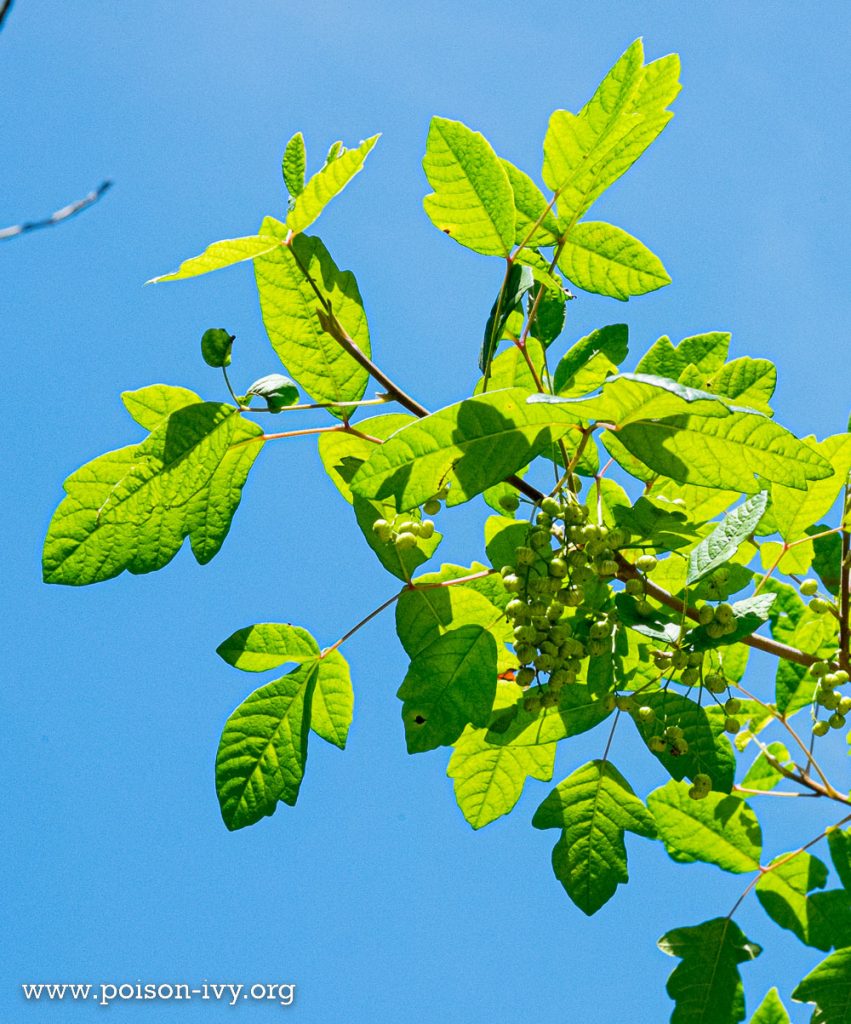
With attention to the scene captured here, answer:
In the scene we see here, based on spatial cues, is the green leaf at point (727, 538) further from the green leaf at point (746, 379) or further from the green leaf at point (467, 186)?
the green leaf at point (467, 186)

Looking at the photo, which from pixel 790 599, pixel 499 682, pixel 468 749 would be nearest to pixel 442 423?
pixel 499 682

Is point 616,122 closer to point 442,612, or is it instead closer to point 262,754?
point 442,612

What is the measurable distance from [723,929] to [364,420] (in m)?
1.36

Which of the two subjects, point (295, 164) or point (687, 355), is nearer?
point (295, 164)

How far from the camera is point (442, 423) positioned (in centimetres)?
148

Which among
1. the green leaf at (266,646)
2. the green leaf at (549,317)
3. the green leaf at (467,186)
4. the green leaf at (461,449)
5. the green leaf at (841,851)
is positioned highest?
the green leaf at (467,186)

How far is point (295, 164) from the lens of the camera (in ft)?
5.64

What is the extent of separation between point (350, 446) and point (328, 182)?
47 centimetres

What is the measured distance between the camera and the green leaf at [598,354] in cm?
192

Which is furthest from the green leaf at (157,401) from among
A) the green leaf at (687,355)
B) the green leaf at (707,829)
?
the green leaf at (707,829)

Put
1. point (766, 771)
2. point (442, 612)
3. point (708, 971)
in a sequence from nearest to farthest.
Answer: point (442, 612)
point (708, 971)
point (766, 771)

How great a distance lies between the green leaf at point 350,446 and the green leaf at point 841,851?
1299mm

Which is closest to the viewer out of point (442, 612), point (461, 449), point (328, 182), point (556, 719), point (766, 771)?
point (461, 449)

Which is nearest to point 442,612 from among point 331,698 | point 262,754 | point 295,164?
point 331,698
